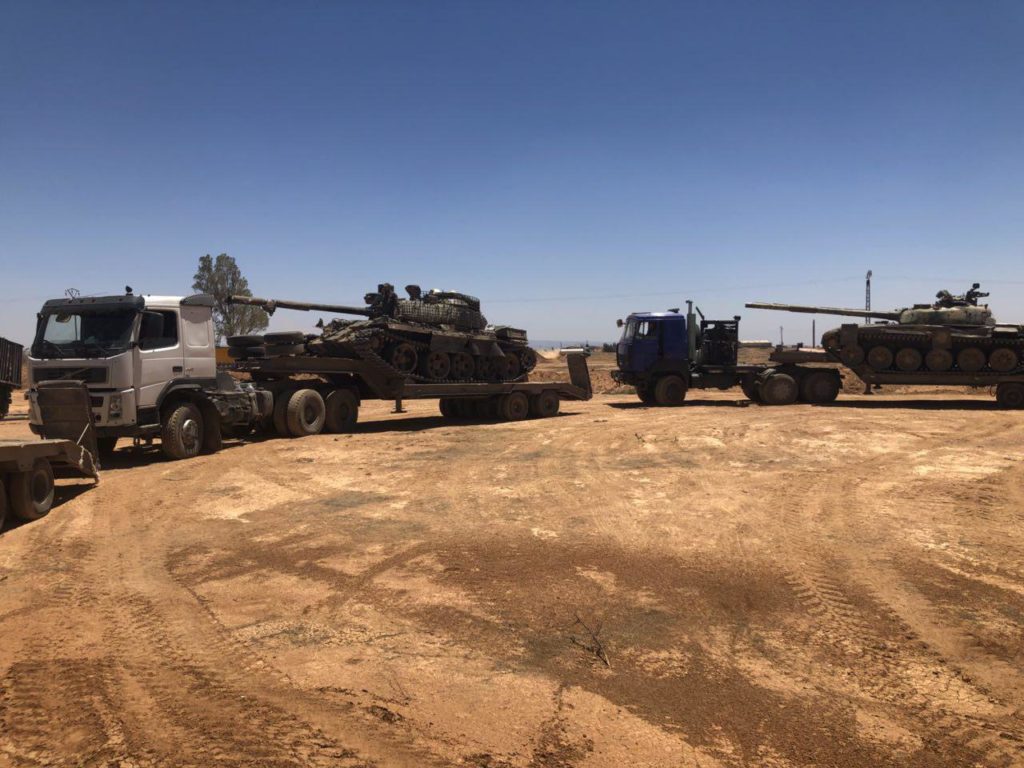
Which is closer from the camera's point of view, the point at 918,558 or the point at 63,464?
the point at 918,558

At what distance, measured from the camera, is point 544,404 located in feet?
66.0

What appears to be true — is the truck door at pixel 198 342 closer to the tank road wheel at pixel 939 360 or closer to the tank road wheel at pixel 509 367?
the tank road wheel at pixel 509 367

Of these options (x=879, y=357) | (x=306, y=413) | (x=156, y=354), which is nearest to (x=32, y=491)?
(x=156, y=354)

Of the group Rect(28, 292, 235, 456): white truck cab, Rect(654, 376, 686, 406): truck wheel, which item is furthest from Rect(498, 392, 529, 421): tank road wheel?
Rect(28, 292, 235, 456): white truck cab

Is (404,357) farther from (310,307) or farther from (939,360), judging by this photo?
(939,360)

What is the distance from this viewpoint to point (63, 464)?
8562 mm

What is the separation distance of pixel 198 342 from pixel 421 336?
235 inches

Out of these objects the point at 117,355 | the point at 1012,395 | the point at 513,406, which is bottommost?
the point at 1012,395

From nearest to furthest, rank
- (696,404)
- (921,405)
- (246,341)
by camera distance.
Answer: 1. (246,341)
2. (921,405)
3. (696,404)

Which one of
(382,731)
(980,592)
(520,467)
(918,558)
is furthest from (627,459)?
(382,731)

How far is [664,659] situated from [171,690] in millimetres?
2935

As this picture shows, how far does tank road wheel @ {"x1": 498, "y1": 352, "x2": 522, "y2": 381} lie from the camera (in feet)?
64.4

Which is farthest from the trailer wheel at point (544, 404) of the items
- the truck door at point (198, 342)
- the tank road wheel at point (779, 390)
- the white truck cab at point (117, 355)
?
the white truck cab at point (117, 355)

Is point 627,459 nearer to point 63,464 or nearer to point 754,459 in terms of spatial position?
point 754,459
